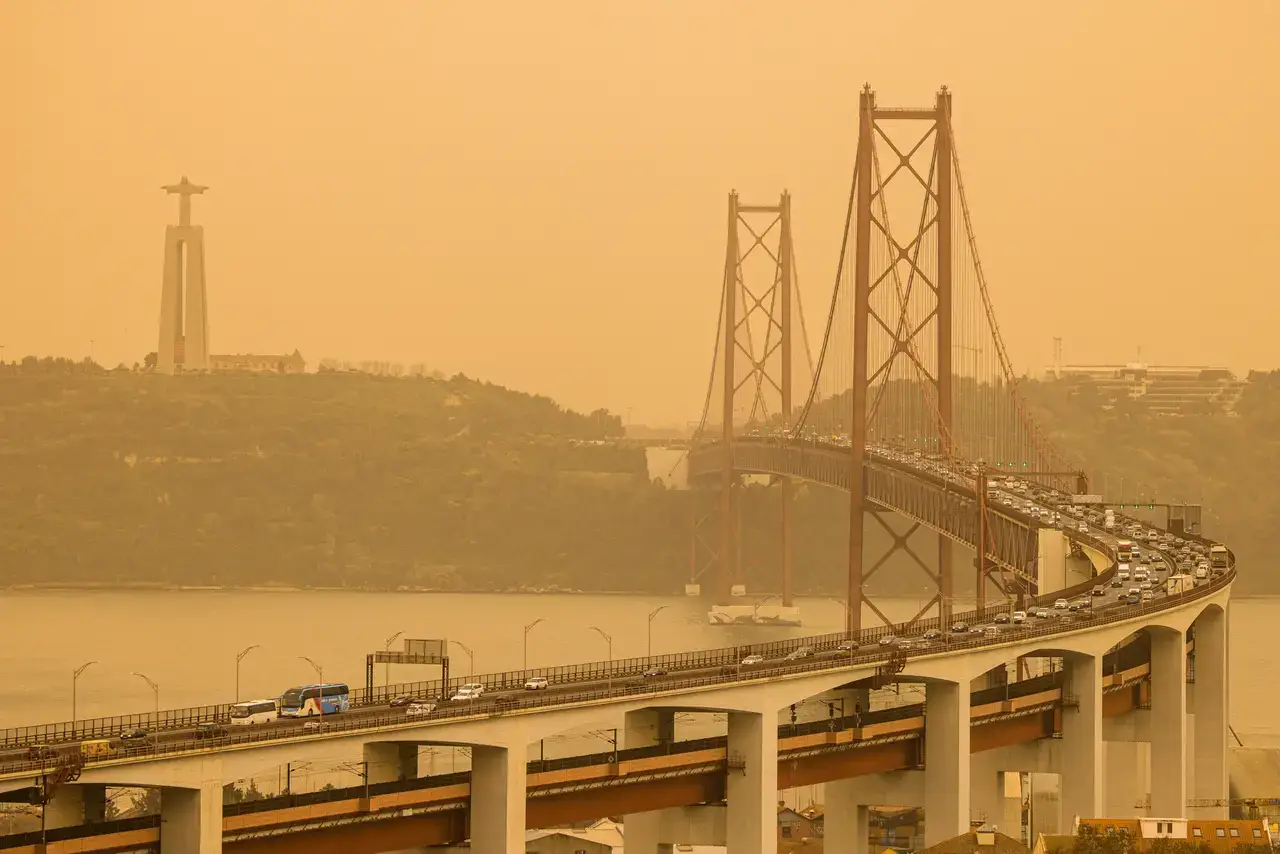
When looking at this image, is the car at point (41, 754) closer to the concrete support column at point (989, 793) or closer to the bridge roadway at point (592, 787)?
the bridge roadway at point (592, 787)

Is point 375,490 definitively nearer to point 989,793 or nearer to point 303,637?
point 303,637

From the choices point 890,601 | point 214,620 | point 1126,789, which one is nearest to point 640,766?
point 1126,789

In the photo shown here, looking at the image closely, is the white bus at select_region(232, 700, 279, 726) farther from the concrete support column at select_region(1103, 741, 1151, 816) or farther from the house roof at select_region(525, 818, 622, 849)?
the concrete support column at select_region(1103, 741, 1151, 816)

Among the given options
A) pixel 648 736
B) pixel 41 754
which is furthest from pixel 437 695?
pixel 41 754

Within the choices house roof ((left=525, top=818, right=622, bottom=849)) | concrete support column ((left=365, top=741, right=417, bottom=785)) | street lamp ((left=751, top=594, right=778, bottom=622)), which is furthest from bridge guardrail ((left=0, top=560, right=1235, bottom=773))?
street lamp ((left=751, top=594, right=778, bottom=622))

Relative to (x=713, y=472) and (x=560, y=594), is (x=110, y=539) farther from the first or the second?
(x=713, y=472)
